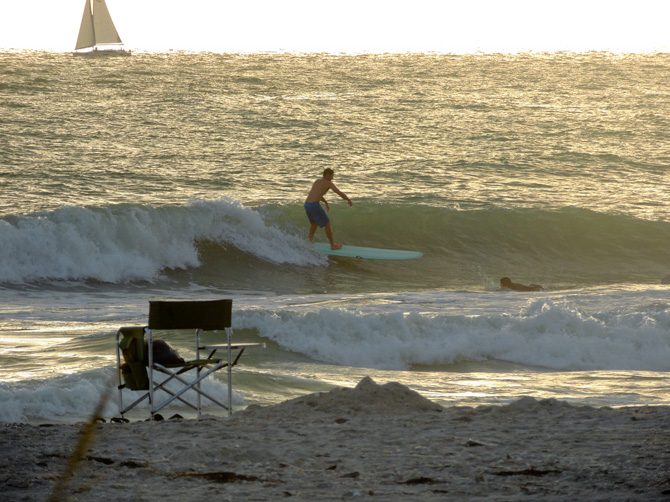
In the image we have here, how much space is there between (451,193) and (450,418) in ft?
57.9

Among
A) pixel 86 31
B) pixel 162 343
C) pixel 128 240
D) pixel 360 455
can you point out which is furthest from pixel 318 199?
pixel 86 31

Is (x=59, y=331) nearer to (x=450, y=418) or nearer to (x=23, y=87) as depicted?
(x=450, y=418)

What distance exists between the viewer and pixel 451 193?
22.5 metres

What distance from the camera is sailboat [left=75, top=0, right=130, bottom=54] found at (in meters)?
61.2

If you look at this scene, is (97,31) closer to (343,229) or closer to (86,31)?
(86,31)

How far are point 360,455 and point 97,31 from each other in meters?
63.6

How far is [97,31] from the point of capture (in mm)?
62375

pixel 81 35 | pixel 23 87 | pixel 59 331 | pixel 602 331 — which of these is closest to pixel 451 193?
pixel 602 331

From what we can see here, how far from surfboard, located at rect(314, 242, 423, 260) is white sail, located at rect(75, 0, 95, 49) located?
49.8 metres

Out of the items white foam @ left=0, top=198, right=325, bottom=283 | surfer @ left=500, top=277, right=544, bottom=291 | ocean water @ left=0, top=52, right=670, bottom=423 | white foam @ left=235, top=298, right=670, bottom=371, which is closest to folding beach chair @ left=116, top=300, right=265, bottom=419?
ocean water @ left=0, top=52, right=670, bottom=423

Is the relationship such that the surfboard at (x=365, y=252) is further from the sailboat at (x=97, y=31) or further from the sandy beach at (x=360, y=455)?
the sailboat at (x=97, y=31)

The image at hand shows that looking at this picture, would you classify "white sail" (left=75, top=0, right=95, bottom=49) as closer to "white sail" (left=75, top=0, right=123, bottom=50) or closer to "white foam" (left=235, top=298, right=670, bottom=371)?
"white sail" (left=75, top=0, right=123, bottom=50)

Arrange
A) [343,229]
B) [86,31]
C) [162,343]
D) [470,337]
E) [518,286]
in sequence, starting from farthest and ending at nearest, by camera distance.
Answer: [86,31] → [343,229] → [518,286] → [470,337] → [162,343]

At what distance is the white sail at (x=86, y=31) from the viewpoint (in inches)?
2402
